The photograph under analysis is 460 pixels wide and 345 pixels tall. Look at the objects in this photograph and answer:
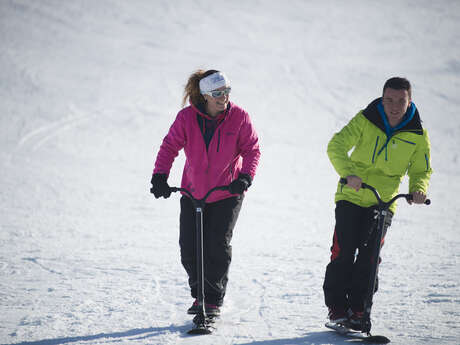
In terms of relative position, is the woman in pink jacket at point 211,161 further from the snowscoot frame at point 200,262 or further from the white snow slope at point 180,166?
the white snow slope at point 180,166

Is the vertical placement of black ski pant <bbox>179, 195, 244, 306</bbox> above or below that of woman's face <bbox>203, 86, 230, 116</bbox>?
below

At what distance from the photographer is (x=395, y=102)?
137 inches

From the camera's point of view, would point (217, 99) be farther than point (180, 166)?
No

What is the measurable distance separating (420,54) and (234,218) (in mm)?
22399

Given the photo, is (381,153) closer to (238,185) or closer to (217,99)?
(238,185)

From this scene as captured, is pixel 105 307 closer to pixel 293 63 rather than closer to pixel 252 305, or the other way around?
pixel 252 305

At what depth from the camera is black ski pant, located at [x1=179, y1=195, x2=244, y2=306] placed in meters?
3.88

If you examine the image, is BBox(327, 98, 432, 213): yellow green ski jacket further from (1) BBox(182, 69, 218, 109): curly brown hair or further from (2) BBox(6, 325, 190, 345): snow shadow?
(2) BBox(6, 325, 190, 345): snow shadow

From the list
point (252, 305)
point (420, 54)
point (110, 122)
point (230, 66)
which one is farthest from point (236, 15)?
point (252, 305)

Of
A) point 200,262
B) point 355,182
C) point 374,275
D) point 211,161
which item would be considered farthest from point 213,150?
point 374,275

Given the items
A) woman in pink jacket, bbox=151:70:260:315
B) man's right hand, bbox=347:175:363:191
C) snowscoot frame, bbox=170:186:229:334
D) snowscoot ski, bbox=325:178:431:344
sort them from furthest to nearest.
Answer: woman in pink jacket, bbox=151:70:260:315
snowscoot frame, bbox=170:186:229:334
snowscoot ski, bbox=325:178:431:344
man's right hand, bbox=347:175:363:191

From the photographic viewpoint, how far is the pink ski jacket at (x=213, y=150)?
3.80 metres

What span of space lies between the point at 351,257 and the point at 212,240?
1.07 metres

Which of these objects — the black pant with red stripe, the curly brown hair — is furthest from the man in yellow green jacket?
the curly brown hair
